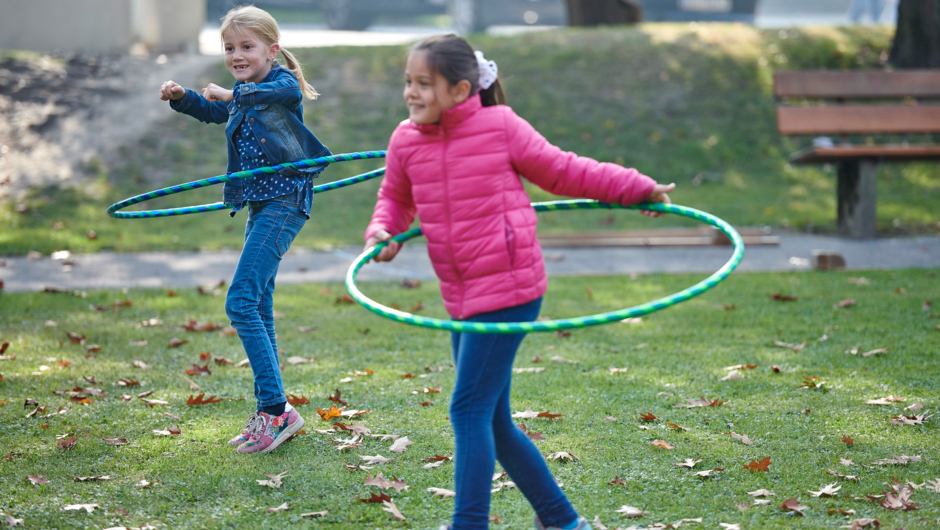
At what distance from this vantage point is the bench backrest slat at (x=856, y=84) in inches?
396

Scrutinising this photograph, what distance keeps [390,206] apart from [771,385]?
9.58 feet

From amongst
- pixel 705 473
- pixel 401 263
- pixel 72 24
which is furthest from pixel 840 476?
pixel 72 24

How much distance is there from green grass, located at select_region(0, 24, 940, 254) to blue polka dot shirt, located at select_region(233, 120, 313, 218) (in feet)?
18.0

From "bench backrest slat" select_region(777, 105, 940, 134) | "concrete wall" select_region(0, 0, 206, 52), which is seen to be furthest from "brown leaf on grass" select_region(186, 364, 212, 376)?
"concrete wall" select_region(0, 0, 206, 52)

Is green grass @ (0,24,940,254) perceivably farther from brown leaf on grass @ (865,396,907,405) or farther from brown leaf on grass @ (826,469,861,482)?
brown leaf on grass @ (826,469,861,482)

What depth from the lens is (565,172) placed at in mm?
3043

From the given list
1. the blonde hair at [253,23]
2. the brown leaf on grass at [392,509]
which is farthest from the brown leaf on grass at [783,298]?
the brown leaf on grass at [392,509]

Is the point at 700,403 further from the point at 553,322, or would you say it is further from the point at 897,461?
the point at 553,322

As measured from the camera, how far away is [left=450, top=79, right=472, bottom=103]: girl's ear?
2.97m

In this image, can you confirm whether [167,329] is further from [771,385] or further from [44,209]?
[44,209]

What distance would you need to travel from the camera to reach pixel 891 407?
4656 mm

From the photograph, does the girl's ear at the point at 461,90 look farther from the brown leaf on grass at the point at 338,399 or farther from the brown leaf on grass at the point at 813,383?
the brown leaf on grass at the point at 813,383

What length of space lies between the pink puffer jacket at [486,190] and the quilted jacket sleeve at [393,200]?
4 cm

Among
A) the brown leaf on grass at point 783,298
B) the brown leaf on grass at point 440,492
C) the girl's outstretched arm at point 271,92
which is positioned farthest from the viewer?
the brown leaf on grass at point 783,298
